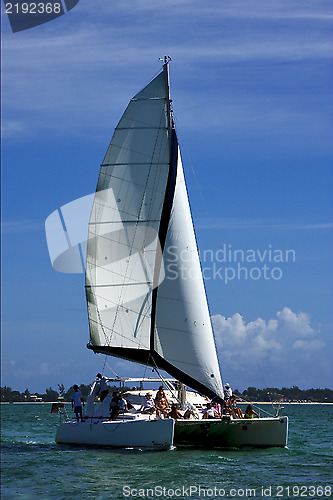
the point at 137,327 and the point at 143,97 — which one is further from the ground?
the point at 143,97

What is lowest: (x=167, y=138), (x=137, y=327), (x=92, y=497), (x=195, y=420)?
(x=92, y=497)

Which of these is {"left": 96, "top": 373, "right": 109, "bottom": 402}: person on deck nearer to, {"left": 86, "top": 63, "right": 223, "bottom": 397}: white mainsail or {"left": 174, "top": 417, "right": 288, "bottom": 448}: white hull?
{"left": 86, "top": 63, "right": 223, "bottom": 397}: white mainsail

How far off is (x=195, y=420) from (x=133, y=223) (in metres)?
8.21

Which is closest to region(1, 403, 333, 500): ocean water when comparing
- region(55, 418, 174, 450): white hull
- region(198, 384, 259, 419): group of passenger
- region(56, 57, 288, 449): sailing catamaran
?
region(55, 418, 174, 450): white hull

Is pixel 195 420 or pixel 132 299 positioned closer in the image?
pixel 195 420

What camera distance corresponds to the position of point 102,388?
103ft

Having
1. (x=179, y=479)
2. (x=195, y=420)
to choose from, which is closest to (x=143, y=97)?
(x=195, y=420)

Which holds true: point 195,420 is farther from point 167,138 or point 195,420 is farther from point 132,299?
point 167,138

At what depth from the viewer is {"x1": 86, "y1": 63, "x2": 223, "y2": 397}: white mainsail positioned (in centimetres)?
3022

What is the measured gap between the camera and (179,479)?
22875mm

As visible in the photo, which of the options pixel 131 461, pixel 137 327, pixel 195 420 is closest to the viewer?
pixel 131 461

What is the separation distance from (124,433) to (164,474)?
4.94m

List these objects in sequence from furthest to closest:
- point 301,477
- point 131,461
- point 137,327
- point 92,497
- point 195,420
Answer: point 137,327 < point 195,420 < point 131,461 < point 301,477 < point 92,497

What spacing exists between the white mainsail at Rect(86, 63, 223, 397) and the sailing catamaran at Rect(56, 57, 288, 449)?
0.13ft
